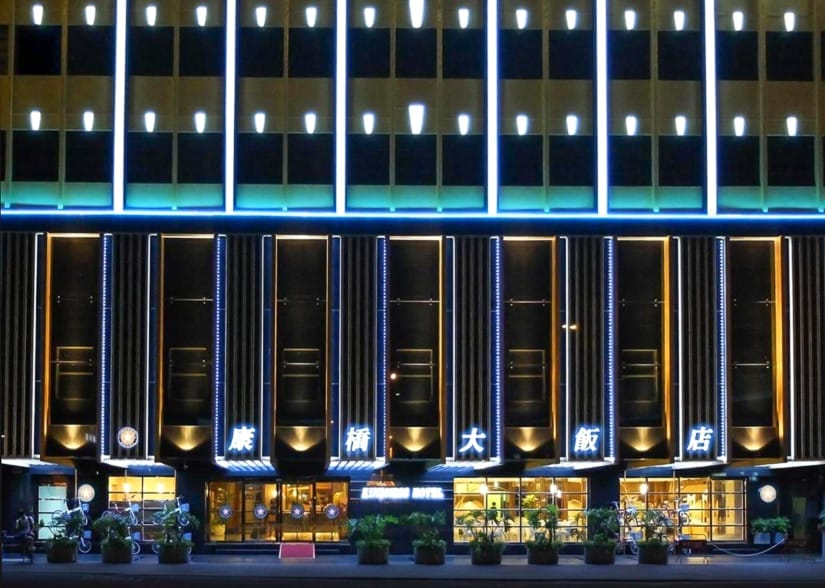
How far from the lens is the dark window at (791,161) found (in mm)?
40500

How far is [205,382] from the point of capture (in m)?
39.3

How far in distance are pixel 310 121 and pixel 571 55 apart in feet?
31.4

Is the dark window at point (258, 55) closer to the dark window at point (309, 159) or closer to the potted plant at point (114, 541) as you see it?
the dark window at point (309, 159)

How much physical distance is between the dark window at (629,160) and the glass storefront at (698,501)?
11.3 metres

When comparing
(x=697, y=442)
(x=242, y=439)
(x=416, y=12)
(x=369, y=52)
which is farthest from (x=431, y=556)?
(x=416, y=12)

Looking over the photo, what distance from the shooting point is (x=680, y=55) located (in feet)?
134

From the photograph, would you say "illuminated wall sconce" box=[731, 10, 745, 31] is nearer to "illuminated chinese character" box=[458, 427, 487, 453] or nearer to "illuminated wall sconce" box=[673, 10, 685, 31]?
"illuminated wall sconce" box=[673, 10, 685, 31]

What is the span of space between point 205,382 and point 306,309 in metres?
4.27

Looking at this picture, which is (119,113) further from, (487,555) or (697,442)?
(697,442)

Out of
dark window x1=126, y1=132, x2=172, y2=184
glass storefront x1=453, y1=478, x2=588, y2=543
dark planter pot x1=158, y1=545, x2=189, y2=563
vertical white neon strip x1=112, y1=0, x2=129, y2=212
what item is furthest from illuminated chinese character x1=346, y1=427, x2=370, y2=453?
vertical white neon strip x1=112, y1=0, x2=129, y2=212

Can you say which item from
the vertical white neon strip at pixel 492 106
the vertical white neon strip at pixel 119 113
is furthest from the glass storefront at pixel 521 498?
the vertical white neon strip at pixel 119 113

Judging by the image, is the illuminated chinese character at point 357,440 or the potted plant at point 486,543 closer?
the potted plant at point 486,543

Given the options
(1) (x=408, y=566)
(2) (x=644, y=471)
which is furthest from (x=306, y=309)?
(2) (x=644, y=471)

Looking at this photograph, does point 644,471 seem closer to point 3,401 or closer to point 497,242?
point 497,242
